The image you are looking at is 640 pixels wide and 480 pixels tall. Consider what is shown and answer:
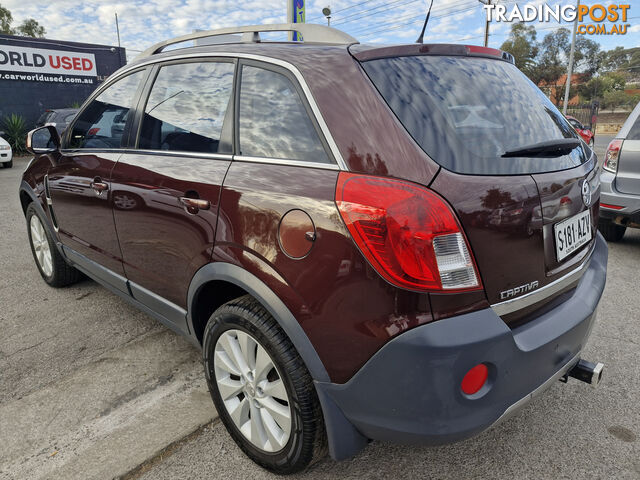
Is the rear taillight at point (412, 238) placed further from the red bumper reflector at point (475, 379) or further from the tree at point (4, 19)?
the tree at point (4, 19)

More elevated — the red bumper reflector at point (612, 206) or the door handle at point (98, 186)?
the door handle at point (98, 186)

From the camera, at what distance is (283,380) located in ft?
6.06

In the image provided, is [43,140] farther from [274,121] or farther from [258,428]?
[258,428]

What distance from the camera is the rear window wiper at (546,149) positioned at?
182 centimetres

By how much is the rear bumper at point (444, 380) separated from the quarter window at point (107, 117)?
199 cm

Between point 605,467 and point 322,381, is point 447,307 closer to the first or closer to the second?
point 322,381

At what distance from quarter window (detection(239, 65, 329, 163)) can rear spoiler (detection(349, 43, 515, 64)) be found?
0.96ft

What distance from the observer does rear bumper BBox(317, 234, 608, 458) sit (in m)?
1.53

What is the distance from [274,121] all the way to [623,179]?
404cm

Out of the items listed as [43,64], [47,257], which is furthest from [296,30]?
[43,64]

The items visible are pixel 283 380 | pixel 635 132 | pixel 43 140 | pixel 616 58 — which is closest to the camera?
pixel 283 380

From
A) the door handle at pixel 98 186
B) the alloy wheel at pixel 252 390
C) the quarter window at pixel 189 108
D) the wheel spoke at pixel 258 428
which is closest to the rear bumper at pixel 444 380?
the alloy wheel at pixel 252 390

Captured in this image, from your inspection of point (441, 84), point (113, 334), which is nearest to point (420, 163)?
point (441, 84)

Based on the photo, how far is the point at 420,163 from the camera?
1614 mm
